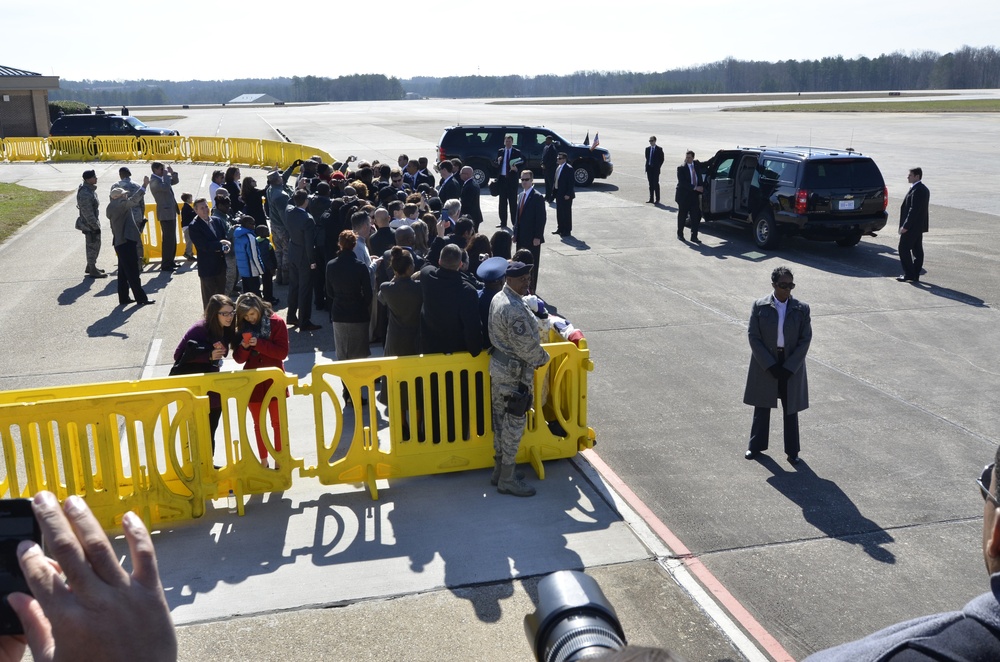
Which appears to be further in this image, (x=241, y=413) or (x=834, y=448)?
(x=834, y=448)

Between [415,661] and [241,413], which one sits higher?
[241,413]

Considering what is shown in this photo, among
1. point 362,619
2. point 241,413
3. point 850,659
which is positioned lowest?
point 362,619

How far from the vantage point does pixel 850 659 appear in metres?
1.71

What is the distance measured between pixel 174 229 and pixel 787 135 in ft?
118

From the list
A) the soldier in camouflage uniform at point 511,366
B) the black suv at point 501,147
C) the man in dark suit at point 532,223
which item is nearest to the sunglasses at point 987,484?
the soldier in camouflage uniform at point 511,366

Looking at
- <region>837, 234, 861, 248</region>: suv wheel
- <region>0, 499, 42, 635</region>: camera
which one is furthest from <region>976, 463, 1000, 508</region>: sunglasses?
<region>837, 234, 861, 248</region>: suv wheel

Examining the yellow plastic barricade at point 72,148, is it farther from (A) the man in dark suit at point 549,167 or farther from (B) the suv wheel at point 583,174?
(A) the man in dark suit at point 549,167

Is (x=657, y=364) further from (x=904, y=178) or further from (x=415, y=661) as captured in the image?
(x=904, y=178)

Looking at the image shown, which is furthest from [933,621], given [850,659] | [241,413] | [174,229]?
[174,229]

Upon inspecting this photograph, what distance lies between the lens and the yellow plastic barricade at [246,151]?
1444 inches

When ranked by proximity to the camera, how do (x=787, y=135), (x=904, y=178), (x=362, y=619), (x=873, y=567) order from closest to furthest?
(x=362, y=619) < (x=873, y=567) < (x=904, y=178) < (x=787, y=135)

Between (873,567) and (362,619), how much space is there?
356cm

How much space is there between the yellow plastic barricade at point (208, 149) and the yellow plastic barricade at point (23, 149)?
6486 mm

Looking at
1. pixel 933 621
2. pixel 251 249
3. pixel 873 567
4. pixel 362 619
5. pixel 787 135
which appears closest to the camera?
pixel 933 621
